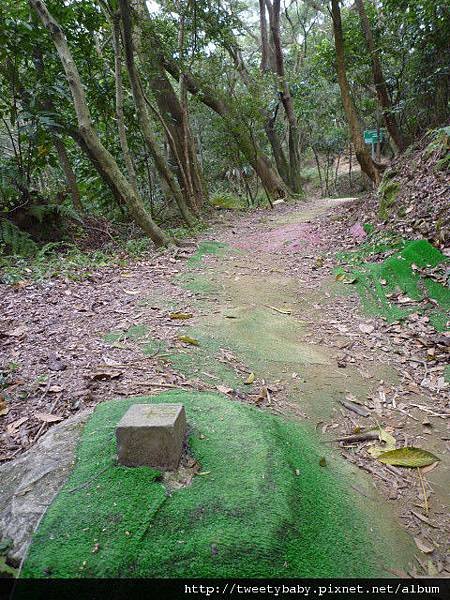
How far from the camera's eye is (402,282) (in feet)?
15.0

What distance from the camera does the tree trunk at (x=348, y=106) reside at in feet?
23.3

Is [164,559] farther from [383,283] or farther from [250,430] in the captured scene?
[383,283]

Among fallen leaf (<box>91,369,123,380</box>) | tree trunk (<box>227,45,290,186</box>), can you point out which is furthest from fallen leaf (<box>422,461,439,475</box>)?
tree trunk (<box>227,45,290,186</box>)

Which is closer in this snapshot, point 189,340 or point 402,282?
point 189,340

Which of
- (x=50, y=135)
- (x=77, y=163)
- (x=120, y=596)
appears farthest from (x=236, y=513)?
(x=77, y=163)

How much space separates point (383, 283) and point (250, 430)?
318 cm

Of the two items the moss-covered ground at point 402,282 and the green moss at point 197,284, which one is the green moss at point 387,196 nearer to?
the moss-covered ground at point 402,282

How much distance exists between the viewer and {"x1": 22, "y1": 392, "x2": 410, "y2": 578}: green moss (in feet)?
5.10

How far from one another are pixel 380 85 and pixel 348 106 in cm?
69

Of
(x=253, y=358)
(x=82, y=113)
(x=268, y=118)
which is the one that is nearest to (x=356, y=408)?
(x=253, y=358)

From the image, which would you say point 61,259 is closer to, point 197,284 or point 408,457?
point 197,284

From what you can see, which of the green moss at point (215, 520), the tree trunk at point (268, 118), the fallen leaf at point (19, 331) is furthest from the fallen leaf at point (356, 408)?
the tree trunk at point (268, 118)

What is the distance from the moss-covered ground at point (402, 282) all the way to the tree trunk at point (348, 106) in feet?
10.8

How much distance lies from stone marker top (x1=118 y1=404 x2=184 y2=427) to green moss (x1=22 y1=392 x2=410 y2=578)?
218 mm
